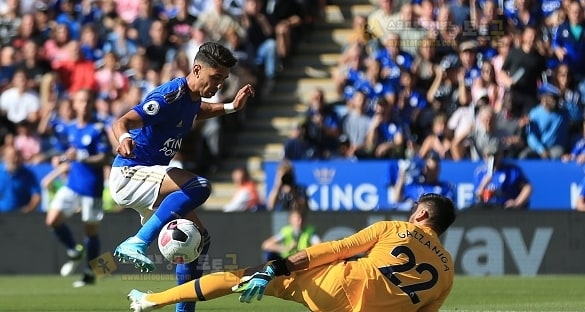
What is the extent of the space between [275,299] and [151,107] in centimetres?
422

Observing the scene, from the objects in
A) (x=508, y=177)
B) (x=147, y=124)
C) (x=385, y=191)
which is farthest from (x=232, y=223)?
(x=147, y=124)

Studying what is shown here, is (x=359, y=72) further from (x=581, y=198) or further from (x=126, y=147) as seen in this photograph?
(x=126, y=147)

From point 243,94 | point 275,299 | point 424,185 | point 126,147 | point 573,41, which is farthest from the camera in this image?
point 573,41

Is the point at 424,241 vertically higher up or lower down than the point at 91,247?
higher up

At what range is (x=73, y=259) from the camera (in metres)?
16.9

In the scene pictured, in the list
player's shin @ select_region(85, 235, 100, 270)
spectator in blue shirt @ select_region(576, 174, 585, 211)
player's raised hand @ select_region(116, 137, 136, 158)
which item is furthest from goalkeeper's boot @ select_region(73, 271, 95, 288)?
player's raised hand @ select_region(116, 137, 136, 158)

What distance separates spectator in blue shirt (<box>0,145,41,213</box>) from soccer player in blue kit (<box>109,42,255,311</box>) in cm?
910

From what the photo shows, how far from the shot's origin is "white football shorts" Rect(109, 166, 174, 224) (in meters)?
10.0

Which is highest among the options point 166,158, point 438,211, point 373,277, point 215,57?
point 215,57

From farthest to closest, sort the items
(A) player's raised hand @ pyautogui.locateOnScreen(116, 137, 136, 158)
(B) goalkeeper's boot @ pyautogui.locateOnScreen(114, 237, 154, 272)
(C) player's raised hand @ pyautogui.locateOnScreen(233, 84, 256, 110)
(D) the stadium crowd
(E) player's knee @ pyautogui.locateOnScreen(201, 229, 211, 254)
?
(D) the stadium crowd, (C) player's raised hand @ pyautogui.locateOnScreen(233, 84, 256, 110), (E) player's knee @ pyautogui.locateOnScreen(201, 229, 211, 254), (B) goalkeeper's boot @ pyautogui.locateOnScreen(114, 237, 154, 272), (A) player's raised hand @ pyautogui.locateOnScreen(116, 137, 136, 158)

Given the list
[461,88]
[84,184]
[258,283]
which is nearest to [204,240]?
[258,283]

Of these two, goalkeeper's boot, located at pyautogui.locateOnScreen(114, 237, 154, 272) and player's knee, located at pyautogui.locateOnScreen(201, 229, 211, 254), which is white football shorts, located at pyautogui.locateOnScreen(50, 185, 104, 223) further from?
goalkeeper's boot, located at pyautogui.locateOnScreen(114, 237, 154, 272)

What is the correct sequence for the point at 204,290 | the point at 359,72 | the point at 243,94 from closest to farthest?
1. the point at 204,290
2. the point at 243,94
3. the point at 359,72

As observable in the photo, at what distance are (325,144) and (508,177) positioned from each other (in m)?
2.92
